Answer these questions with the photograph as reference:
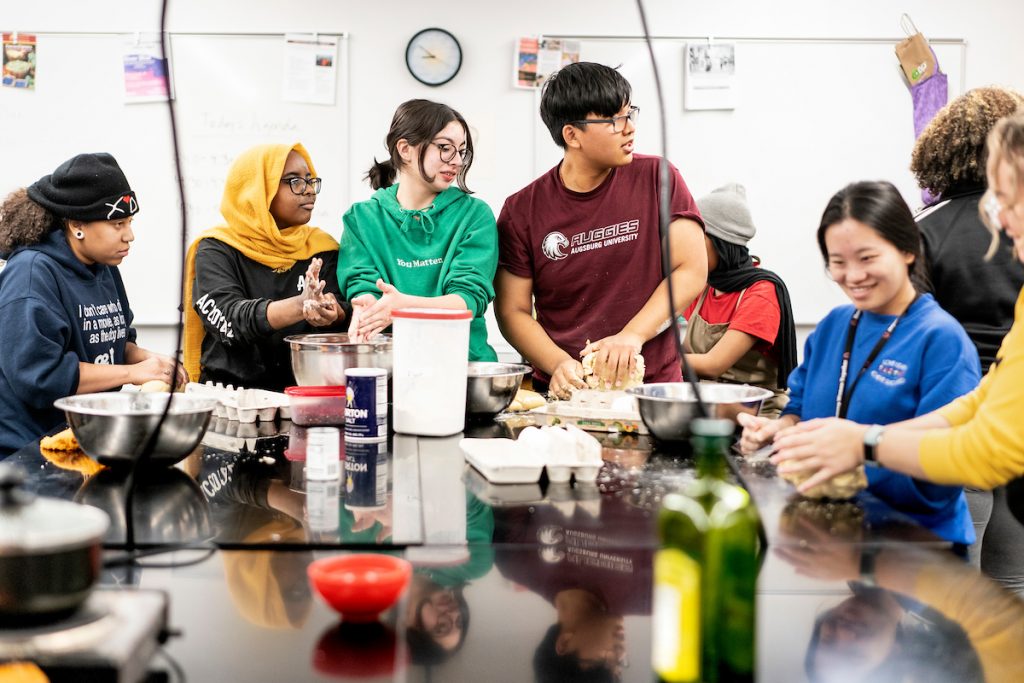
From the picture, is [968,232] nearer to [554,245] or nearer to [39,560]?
[554,245]

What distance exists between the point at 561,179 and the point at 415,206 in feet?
1.38

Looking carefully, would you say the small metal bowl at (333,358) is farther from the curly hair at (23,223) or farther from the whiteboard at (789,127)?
the whiteboard at (789,127)

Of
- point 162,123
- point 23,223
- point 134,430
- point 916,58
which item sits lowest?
point 134,430

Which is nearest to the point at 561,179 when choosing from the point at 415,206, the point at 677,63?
the point at 415,206

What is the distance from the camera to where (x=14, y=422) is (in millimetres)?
2250

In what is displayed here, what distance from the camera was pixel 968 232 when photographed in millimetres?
2154

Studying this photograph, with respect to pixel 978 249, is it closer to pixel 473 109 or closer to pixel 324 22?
pixel 473 109

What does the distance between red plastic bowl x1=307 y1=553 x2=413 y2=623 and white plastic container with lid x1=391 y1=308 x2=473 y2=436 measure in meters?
0.84

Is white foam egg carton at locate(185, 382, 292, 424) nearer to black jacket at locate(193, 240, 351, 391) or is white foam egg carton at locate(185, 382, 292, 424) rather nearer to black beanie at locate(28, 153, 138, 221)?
black jacket at locate(193, 240, 351, 391)

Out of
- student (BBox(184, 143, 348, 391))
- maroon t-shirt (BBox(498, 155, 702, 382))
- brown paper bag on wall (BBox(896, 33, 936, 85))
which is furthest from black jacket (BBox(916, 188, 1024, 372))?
brown paper bag on wall (BBox(896, 33, 936, 85))

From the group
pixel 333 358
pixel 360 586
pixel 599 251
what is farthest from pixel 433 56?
pixel 360 586

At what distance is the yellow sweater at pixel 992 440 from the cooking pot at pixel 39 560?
1085 millimetres

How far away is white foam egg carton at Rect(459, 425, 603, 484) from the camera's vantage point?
1490mm

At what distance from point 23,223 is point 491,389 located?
1.39 metres
